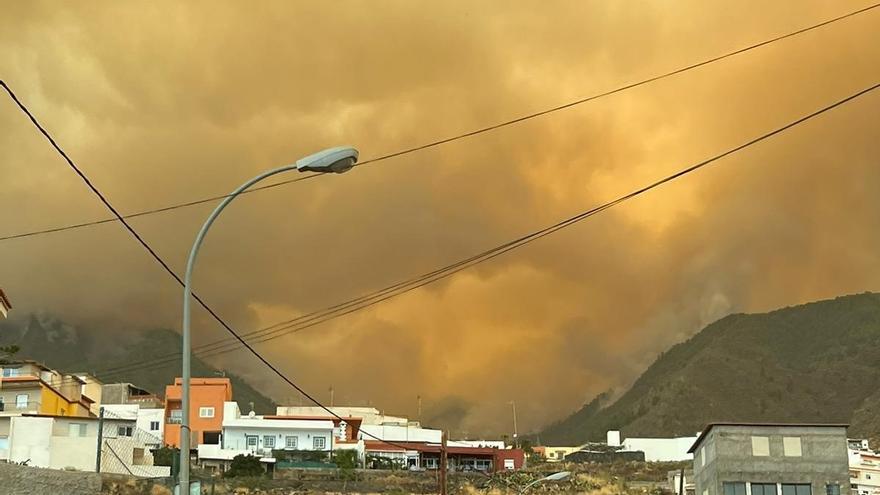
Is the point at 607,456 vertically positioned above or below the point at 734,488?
above

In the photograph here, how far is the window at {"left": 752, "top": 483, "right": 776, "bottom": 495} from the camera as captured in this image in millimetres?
81875

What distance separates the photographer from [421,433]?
149 metres

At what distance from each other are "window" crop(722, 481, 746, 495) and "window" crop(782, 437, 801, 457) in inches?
162

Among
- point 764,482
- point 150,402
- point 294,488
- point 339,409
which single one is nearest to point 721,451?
point 764,482

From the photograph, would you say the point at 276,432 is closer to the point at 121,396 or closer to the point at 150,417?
the point at 150,417

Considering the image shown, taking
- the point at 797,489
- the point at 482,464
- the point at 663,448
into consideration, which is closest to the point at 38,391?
the point at 482,464

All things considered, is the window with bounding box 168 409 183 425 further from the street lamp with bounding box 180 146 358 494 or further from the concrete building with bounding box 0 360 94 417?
the street lamp with bounding box 180 146 358 494

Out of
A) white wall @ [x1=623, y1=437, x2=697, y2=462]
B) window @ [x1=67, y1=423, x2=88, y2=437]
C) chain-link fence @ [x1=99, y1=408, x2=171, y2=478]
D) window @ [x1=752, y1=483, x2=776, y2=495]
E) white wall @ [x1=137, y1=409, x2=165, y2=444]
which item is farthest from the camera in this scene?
white wall @ [x1=623, y1=437, x2=697, y2=462]

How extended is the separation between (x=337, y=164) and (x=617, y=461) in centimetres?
13239

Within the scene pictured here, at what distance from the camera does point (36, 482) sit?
52.4 m

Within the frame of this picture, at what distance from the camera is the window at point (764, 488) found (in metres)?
81.9

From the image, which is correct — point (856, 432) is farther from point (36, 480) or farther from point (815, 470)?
point (36, 480)

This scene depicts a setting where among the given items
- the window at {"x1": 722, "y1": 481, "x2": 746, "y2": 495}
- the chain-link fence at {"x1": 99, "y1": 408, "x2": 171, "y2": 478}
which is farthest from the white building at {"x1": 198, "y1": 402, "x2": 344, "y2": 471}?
the window at {"x1": 722, "y1": 481, "x2": 746, "y2": 495}

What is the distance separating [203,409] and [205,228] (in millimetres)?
107739
